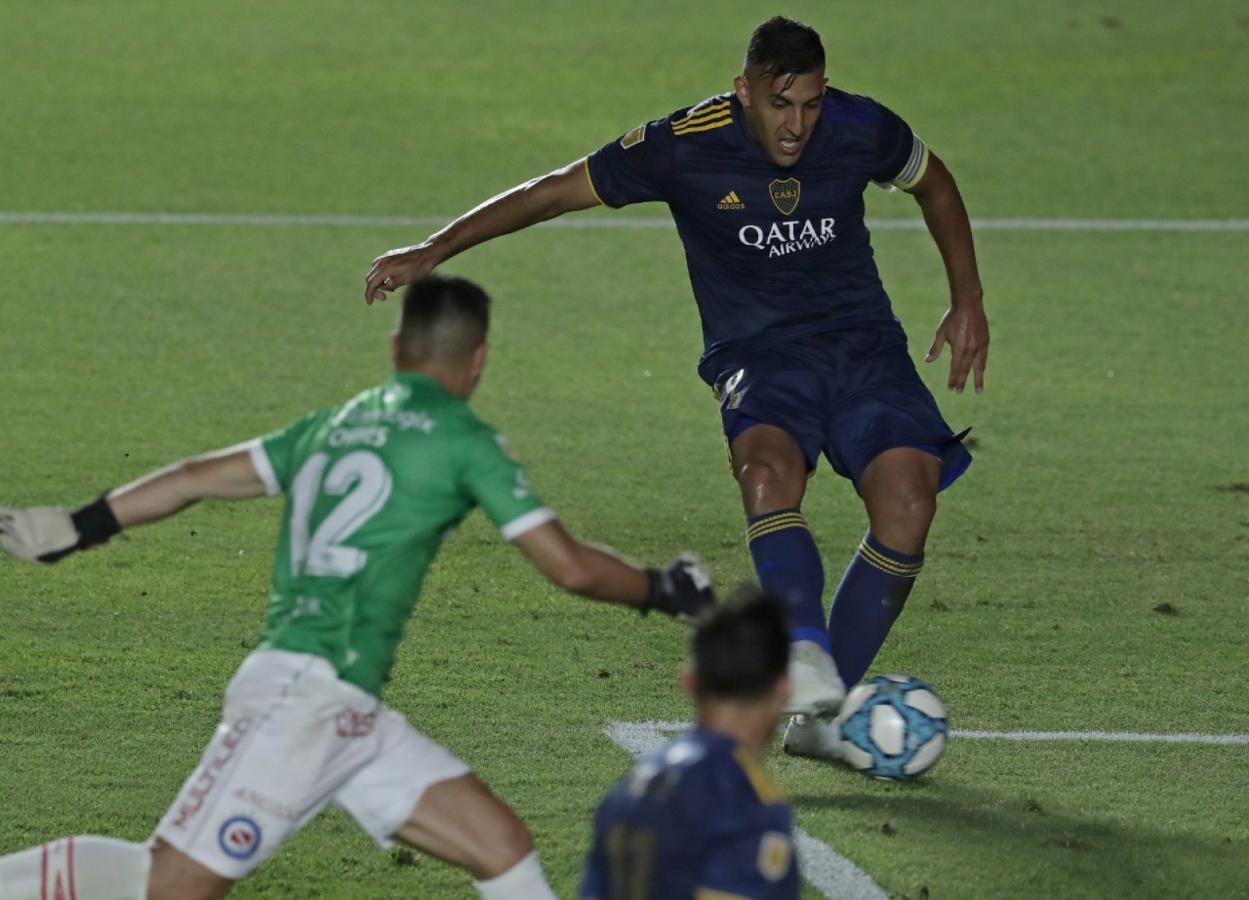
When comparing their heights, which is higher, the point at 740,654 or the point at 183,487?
the point at 183,487

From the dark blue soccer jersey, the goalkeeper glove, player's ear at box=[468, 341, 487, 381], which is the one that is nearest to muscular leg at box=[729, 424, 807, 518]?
the dark blue soccer jersey

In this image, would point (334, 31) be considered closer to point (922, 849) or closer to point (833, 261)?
point (833, 261)

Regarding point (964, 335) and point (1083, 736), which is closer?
point (1083, 736)

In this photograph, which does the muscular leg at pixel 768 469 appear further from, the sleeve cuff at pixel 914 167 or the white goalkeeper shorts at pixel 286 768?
the white goalkeeper shorts at pixel 286 768

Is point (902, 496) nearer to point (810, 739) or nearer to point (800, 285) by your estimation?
point (810, 739)

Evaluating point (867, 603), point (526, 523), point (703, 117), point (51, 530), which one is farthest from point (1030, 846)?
point (51, 530)

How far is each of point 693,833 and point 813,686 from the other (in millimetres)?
1748

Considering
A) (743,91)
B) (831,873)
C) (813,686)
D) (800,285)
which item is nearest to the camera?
(813,686)

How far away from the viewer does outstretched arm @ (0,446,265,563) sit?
→ 15.3ft

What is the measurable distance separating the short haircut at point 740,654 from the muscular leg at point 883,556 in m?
2.65

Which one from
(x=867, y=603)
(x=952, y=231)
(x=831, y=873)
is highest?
(x=952, y=231)

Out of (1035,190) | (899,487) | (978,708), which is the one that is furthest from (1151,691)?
(1035,190)

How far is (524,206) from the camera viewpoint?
6.84 metres

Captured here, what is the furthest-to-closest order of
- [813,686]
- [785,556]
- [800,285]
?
[800,285] < [785,556] < [813,686]
